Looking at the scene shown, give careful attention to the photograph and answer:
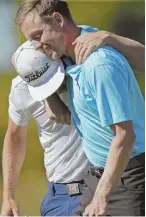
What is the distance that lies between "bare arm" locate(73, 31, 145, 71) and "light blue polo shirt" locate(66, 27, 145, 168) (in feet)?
0.17

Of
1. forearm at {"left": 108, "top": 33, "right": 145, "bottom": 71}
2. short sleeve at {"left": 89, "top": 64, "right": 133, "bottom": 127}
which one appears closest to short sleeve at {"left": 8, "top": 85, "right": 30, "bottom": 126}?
forearm at {"left": 108, "top": 33, "right": 145, "bottom": 71}

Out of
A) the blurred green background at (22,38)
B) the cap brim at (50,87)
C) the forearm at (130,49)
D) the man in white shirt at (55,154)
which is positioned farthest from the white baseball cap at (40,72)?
the blurred green background at (22,38)

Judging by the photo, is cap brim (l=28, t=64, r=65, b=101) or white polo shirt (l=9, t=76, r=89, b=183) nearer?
cap brim (l=28, t=64, r=65, b=101)

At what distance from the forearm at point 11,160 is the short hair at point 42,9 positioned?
1.04 meters

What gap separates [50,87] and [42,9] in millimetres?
365

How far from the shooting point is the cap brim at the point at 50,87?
315 cm

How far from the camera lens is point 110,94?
2.72 metres

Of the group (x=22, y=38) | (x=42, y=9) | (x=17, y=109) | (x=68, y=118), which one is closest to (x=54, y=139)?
(x=17, y=109)

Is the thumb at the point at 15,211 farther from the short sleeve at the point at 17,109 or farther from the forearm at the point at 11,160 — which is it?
the short sleeve at the point at 17,109

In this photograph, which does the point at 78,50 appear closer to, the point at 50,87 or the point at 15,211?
the point at 50,87

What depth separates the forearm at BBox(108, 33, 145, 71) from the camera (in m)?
3.12

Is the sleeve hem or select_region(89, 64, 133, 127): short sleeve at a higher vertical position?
select_region(89, 64, 133, 127): short sleeve

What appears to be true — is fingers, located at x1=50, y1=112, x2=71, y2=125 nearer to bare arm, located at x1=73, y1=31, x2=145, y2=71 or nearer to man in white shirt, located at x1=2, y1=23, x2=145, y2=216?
man in white shirt, located at x1=2, y1=23, x2=145, y2=216

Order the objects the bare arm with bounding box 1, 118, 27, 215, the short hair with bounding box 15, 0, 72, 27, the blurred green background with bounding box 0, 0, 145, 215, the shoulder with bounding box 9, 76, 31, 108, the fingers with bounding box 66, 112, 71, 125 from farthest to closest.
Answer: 1. the blurred green background with bounding box 0, 0, 145, 215
2. the bare arm with bounding box 1, 118, 27, 215
3. the shoulder with bounding box 9, 76, 31, 108
4. the fingers with bounding box 66, 112, 71, 125
5. the short hair with bounding box 15, 0, 72, 27
